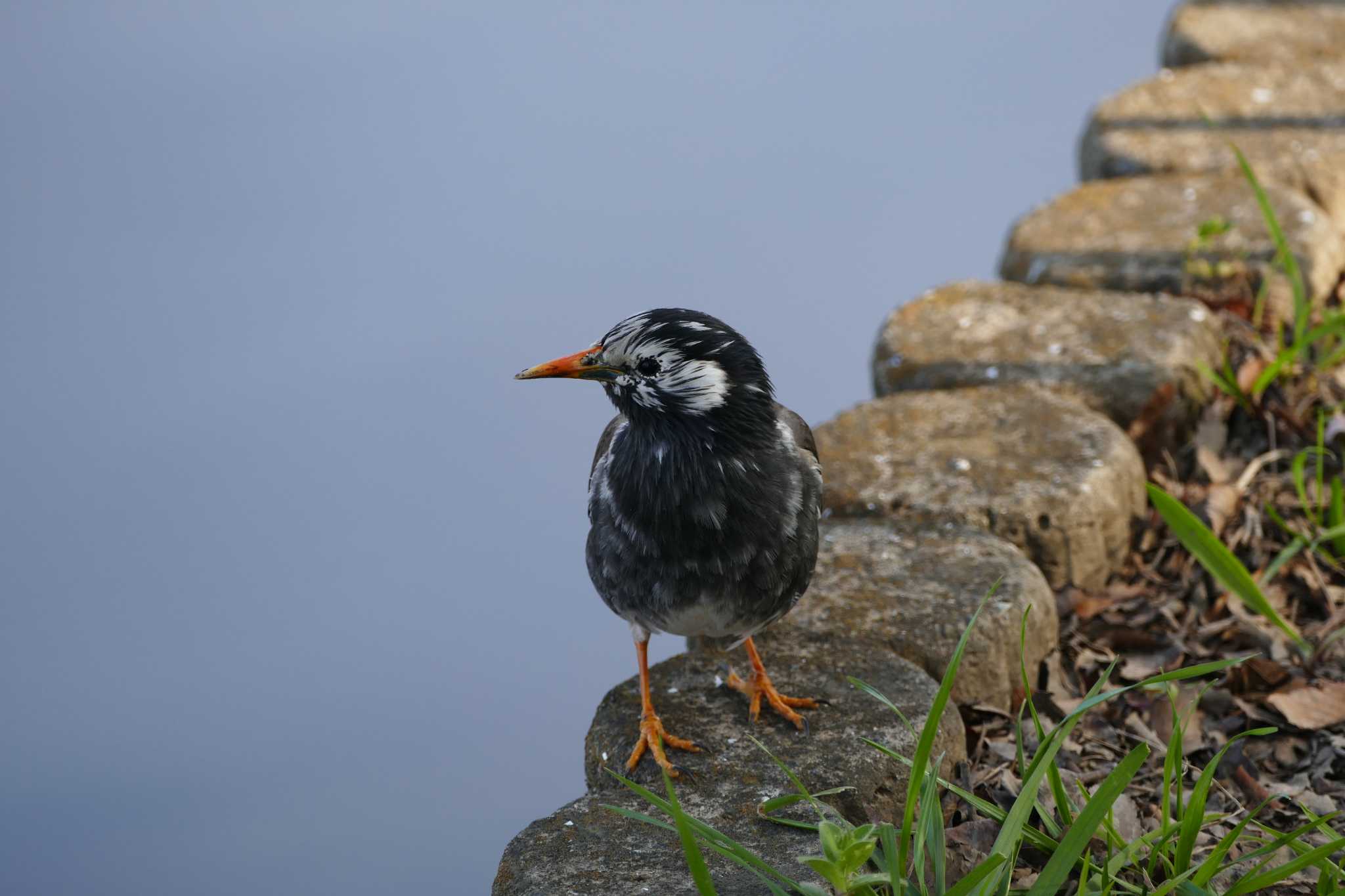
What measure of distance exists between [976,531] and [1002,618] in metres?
0.32

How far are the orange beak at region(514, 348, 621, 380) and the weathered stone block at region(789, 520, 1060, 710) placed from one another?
77 centimetres

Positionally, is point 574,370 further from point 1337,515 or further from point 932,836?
point 1337,515

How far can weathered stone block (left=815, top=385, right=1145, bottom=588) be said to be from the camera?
3109 mm

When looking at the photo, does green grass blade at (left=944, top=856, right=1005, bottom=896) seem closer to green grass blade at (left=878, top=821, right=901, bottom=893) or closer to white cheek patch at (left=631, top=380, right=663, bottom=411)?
green grass blade at (left=878, top=821, right=901, bottom=893)

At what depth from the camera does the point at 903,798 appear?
7.68 ft

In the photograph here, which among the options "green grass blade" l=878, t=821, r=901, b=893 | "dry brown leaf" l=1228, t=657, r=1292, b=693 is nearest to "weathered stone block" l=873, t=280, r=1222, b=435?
"dry brown leaf" l=1228, t=657, r=1292, b=693

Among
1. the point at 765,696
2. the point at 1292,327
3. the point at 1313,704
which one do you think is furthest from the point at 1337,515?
the point at 765,696

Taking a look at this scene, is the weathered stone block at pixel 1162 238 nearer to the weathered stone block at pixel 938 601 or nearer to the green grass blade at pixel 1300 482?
the green grass blade at pixel 1300 482

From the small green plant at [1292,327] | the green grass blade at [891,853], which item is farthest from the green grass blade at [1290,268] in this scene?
the green grass blade at [891,853]

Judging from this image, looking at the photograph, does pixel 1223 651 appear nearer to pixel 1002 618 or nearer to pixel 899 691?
pixel 1002 618

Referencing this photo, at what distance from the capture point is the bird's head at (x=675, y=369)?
233 centimetres

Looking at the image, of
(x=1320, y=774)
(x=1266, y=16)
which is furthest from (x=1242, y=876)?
(x=1266, y=16)

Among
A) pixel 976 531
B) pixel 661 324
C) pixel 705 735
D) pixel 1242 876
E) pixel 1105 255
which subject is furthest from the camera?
pixel 1105 255

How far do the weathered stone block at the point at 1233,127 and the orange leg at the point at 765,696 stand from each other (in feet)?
9.81
